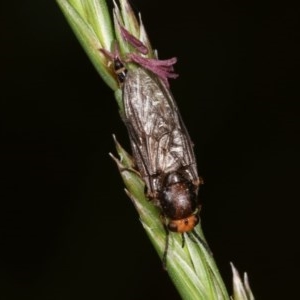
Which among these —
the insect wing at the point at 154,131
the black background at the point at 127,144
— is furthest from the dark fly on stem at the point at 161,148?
the black background at the point at 127,144

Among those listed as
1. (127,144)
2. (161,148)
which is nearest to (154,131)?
(161,148)

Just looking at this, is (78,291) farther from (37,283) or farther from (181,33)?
(181,33)

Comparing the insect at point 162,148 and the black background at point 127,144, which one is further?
the black background at point 127,144


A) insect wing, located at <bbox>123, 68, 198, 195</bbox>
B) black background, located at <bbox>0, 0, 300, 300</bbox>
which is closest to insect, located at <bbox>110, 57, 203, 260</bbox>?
insect wing, located at <bbox>123, 68, 198, 195</bbox>

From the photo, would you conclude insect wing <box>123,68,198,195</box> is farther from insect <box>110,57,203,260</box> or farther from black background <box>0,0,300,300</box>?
black background <box>0,0,300,300</box>

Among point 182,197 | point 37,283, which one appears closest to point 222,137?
point 37,283

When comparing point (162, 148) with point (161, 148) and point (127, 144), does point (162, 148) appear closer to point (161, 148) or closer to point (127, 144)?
point (161, 148)

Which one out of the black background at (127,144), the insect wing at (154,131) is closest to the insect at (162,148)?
the insect wing at (154,131)

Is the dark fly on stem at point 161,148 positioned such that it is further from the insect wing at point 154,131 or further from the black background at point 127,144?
the black background at point 127,144
